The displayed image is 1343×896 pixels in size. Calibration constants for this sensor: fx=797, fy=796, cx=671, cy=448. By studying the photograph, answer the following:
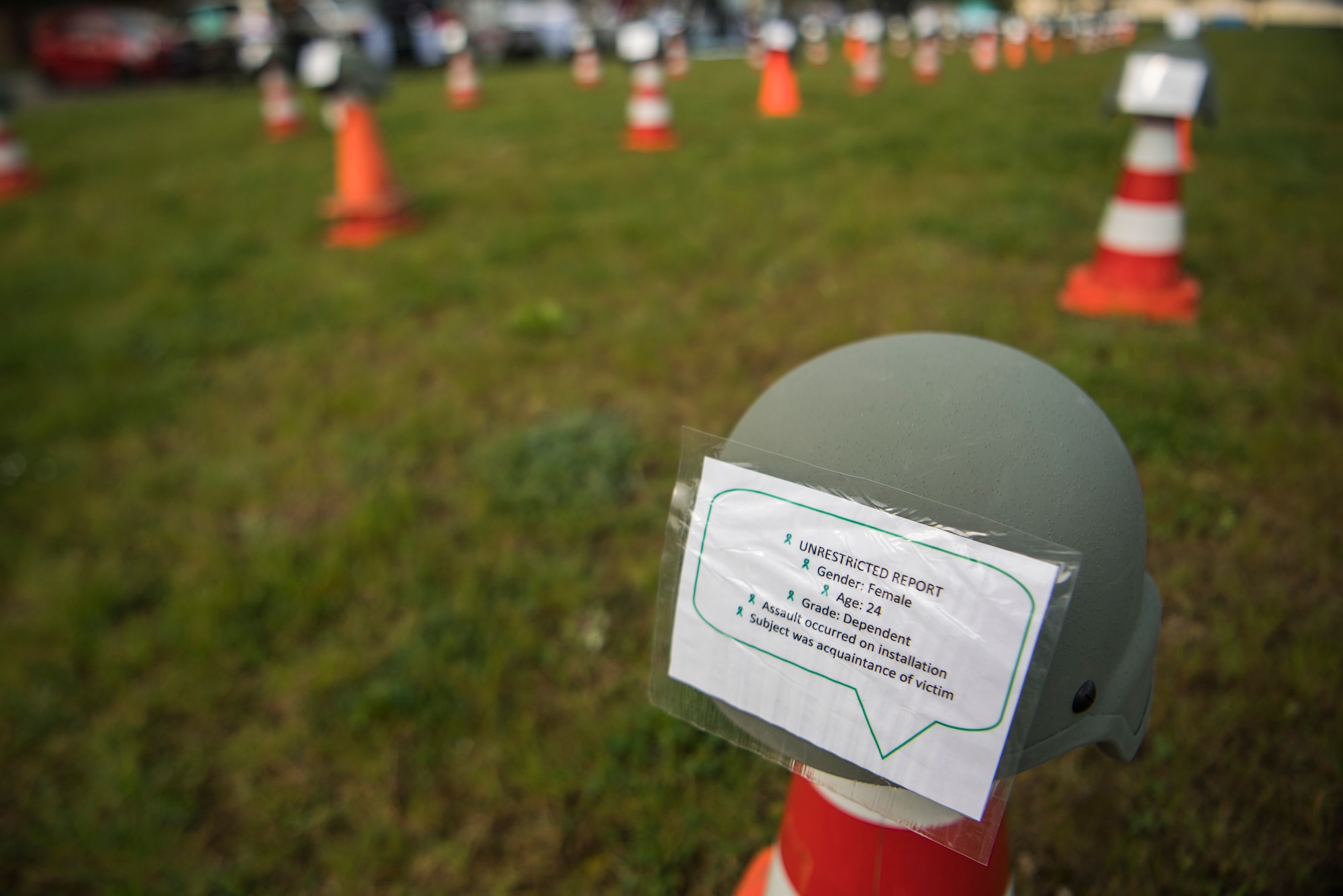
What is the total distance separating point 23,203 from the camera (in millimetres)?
7258

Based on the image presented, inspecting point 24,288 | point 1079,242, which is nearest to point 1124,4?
point 1079,242

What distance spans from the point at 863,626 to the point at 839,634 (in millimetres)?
26

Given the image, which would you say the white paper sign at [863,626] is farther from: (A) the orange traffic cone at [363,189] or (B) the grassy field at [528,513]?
(A) the orange traffic cone at [363,189]

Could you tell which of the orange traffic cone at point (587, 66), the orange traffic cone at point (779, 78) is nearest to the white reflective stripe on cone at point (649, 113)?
the orange traffic cone at point (779, 78)

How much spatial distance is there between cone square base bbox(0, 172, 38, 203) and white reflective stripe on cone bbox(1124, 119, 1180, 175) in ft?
30.1

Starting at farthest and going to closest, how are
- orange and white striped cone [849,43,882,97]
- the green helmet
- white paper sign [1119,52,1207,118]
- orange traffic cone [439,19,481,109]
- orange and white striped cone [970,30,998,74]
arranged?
1. orange and white striped cone [970,30,998,74]
2. orange traffic cone [439,19,481,109]
3. orange and white striped cone [849,43,882,97]
4. white paper sign [1119,52,1207,118]
5. the green helmet

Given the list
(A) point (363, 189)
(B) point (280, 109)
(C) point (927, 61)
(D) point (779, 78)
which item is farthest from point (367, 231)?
(C) point (927, 61)

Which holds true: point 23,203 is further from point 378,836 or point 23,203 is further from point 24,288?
point 378,836

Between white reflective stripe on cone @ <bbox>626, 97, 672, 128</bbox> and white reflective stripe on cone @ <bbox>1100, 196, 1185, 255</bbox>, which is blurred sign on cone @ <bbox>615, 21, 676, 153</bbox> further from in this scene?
white reflective stripe on cone @ <bbox>1100, 196, 1185, 255</bbox>

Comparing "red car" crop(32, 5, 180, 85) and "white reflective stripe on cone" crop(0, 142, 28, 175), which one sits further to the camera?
"red car" crop(32, 5, 180, 85)

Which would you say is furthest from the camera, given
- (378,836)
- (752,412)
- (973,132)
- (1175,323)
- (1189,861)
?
(973,132)

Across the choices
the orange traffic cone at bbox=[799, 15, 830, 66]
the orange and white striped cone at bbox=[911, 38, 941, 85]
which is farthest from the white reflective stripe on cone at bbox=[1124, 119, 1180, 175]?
the orange traffic cone at bbox=[799, 15, 830, 66]

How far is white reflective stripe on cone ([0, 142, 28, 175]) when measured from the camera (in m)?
7.59

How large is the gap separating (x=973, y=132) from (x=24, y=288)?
7.45 m
